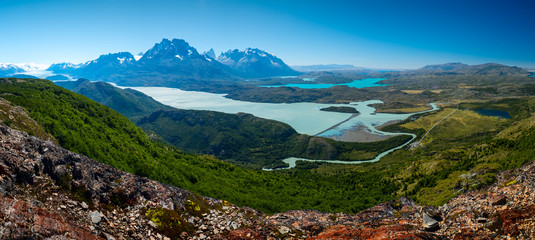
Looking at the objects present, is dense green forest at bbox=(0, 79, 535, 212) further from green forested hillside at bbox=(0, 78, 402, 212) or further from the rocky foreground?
the rocky foreground

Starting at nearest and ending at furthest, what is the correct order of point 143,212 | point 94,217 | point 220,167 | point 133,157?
1. point 94,217
2. point 143,212
3. point 133,157
4. point 220,167

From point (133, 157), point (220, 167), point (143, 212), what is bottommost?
point (220, 167)

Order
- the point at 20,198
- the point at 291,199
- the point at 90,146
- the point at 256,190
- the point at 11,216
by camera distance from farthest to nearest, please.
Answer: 1. the point at 256,190
2. the point at 291,199
3. the point at 90,146
4. the point at 20,198
5. the point at 11,216

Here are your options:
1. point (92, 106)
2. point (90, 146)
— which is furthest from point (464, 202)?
point (92, 106)

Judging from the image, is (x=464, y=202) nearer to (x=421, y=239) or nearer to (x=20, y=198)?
(x=421, y=239)

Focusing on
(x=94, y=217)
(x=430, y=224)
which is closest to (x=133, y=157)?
(x=94, y=217)

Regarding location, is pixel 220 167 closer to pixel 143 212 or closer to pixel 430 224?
pixel 143 212
